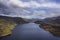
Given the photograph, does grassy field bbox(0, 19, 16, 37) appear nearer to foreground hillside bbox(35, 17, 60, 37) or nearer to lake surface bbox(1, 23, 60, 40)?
lake surface bbox(1, 23, 60, 40)

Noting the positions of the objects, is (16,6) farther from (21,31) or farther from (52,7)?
(52,7)

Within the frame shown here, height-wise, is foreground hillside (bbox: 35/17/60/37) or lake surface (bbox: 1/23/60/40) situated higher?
foreground hillside (bbox: 35/17/60/37)

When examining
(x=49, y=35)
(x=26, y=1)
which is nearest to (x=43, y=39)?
(x=49, y=35)

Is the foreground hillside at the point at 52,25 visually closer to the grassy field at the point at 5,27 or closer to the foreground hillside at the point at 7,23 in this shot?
the foreground hillside at the point at 7,23

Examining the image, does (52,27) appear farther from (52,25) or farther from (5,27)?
(5,27)

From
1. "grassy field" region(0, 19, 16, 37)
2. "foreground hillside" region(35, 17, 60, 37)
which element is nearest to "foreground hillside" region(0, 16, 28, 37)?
"grassy field" region(0, 19, 16, 37)

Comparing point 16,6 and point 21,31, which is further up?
point 16,6

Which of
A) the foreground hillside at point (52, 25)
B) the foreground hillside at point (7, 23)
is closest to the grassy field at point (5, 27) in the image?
the foreground hillside at point (7, 23)
